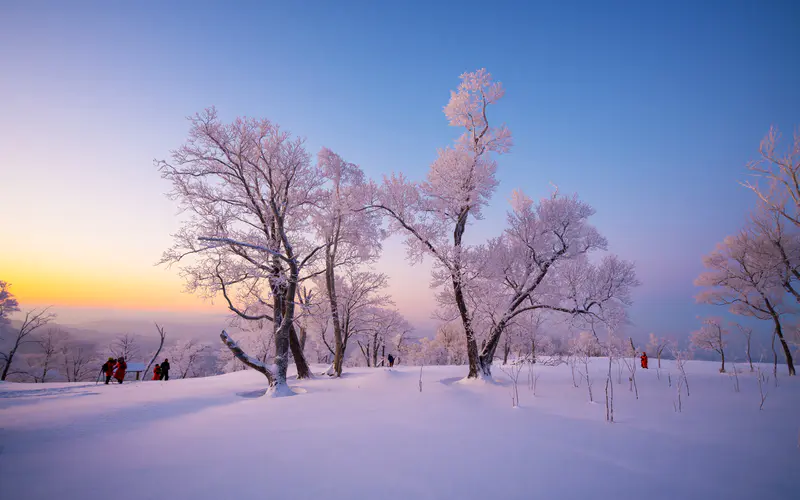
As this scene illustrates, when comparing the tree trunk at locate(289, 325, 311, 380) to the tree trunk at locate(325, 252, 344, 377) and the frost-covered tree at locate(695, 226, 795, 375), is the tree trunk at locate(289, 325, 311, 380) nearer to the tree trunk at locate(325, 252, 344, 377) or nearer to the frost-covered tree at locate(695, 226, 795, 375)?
the tree trunk at locate(325, 252, 344, 377)

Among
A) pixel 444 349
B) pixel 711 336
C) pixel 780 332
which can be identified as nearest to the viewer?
pixel 780 332

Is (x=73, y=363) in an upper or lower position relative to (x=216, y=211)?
lower

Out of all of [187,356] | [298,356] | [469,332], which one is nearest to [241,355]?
[298,356]

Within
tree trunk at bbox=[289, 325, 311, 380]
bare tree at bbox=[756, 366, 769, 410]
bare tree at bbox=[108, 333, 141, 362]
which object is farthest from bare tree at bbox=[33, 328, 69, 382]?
bare tree at bbox=[756, 366, 769, 410]

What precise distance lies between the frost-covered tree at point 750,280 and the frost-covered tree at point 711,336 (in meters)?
4.25

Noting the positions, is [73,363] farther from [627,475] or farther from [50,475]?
[627,475]

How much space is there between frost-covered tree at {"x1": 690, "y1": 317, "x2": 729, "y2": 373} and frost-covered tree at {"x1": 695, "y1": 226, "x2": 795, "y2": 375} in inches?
167

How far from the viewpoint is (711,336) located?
80.6ft

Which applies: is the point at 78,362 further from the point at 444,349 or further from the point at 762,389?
the point at 762,389

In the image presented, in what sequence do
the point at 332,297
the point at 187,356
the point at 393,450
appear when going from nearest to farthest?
the point at 393,450 → the point at 332,297 → the point at 187,356

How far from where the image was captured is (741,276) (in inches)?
720

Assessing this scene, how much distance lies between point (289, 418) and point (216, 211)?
339 inches

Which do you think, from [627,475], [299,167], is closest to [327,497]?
[627,475]

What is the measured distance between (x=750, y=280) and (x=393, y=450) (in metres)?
23.7
